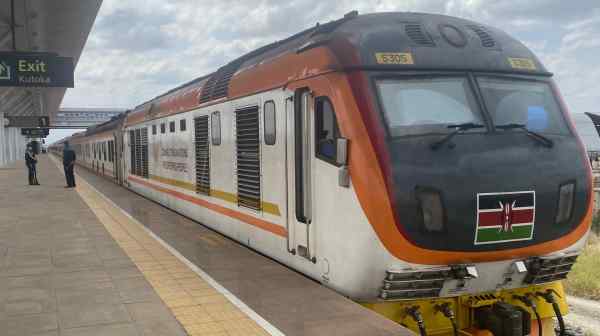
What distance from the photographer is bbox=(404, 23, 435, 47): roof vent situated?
536cm

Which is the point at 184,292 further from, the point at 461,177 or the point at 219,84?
the point at 219,84

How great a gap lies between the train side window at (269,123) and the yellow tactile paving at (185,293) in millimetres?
1951

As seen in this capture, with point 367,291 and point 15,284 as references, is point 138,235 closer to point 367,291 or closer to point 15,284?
point 15,284

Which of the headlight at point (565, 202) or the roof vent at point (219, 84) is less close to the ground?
the roof vent at point (219, 84)

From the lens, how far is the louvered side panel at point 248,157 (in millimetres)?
7383

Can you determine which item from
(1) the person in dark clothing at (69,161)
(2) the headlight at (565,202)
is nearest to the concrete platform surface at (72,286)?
(2) the headlight at (565,202)

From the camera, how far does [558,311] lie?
5.22 m

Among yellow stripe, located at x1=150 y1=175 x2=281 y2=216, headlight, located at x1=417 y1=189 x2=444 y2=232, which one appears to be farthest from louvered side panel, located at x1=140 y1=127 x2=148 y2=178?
headlight, located at x1=417 y1=189 x2=444 y2=232

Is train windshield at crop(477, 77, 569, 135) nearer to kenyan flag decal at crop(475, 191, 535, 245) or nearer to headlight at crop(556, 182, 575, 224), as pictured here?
headlight at crop(556, 182, 575, 224)

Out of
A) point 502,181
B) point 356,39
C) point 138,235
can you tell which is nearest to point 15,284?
point 138,235

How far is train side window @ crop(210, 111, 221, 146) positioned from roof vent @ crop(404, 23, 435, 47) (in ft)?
13.6

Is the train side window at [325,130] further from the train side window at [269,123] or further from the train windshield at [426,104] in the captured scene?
the train side window at [269,123]

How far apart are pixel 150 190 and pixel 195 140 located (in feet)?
19.5

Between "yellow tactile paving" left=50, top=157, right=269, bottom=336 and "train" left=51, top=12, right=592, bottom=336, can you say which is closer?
"train" left=51, top=12, right=592, bottom=336
